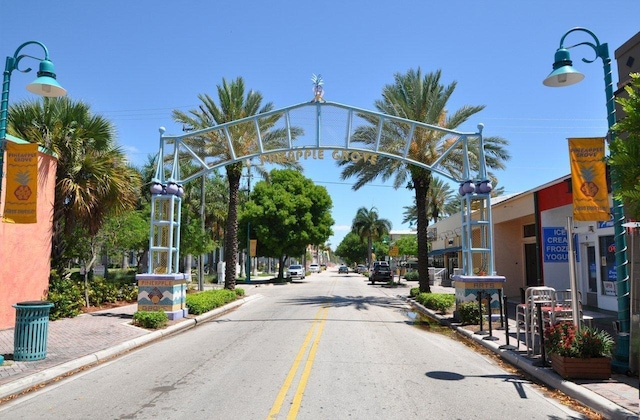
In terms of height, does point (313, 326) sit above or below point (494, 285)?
below

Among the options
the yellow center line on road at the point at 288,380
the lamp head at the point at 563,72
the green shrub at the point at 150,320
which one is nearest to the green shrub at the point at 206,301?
the green shrub at the point at 150,320

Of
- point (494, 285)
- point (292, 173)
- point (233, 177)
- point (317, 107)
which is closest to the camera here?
point (494, 285)

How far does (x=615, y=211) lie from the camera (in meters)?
8.91

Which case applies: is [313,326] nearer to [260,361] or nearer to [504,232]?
[260,361]

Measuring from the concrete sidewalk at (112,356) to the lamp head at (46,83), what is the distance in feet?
16.7

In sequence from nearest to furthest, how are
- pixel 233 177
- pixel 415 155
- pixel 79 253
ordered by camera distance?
1. pixel 79 253
2. pixel 415 155
3. pixel 233 177

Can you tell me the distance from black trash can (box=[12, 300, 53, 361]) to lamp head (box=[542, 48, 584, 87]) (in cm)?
1064

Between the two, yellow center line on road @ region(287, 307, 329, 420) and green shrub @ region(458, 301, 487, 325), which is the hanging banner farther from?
green shrub @ region(458, 301, 487, 325)

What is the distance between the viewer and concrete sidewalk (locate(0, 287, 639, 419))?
6.75 meters

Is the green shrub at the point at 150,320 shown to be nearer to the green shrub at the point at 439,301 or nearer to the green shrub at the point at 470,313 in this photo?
the green shrub at the point at 470,313

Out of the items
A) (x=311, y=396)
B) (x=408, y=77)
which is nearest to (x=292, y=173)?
(x=408, y=77)

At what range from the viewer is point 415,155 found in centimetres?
2081

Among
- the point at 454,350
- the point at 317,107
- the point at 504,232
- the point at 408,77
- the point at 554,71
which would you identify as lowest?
the point at 454,350

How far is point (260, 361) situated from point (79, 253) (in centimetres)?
1194
